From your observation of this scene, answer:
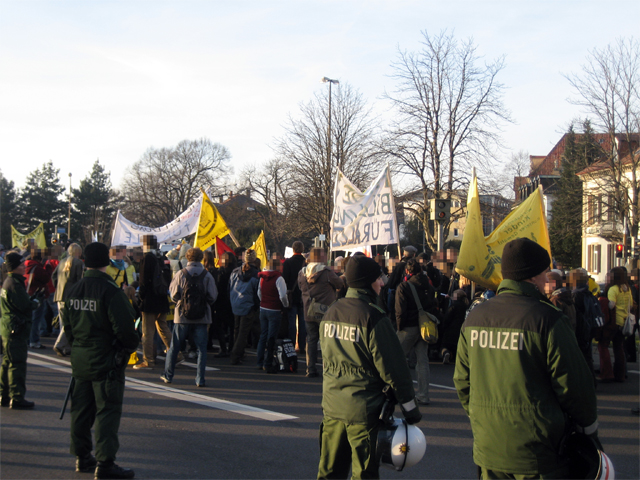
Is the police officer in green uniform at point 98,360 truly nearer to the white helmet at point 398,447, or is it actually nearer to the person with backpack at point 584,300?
the white helmet at point 398,447

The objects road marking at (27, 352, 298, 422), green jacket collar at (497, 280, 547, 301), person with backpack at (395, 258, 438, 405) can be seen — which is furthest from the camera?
person with backpack at (395, 258, 438, 405)

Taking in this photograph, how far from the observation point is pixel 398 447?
3537 millimetres

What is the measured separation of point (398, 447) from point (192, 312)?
5170 millimetres

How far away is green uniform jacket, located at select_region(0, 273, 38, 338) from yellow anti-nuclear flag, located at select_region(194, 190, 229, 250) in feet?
22.5

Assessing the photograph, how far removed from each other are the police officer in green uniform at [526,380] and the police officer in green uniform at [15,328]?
5.43 meters

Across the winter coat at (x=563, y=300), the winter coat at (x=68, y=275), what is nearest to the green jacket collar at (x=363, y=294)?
the winter coat at (x=563, y=300)

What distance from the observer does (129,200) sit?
6338 cm

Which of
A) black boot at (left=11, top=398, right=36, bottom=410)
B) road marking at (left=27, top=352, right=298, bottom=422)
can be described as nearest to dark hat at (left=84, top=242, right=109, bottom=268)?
road marking at (left=27, top=352, right=298, bottom=422)

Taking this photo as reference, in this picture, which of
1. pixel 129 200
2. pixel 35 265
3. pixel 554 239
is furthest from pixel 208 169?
pixel 35 265

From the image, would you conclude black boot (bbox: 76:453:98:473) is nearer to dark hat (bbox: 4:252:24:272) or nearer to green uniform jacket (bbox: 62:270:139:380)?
green uniform jacket (bbox: 62:270:139:380)

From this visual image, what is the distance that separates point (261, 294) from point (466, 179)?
18.4 meters

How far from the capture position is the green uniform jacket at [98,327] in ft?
15.7

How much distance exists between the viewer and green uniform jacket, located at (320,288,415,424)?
354 cm

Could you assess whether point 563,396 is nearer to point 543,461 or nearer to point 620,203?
point 543,461
